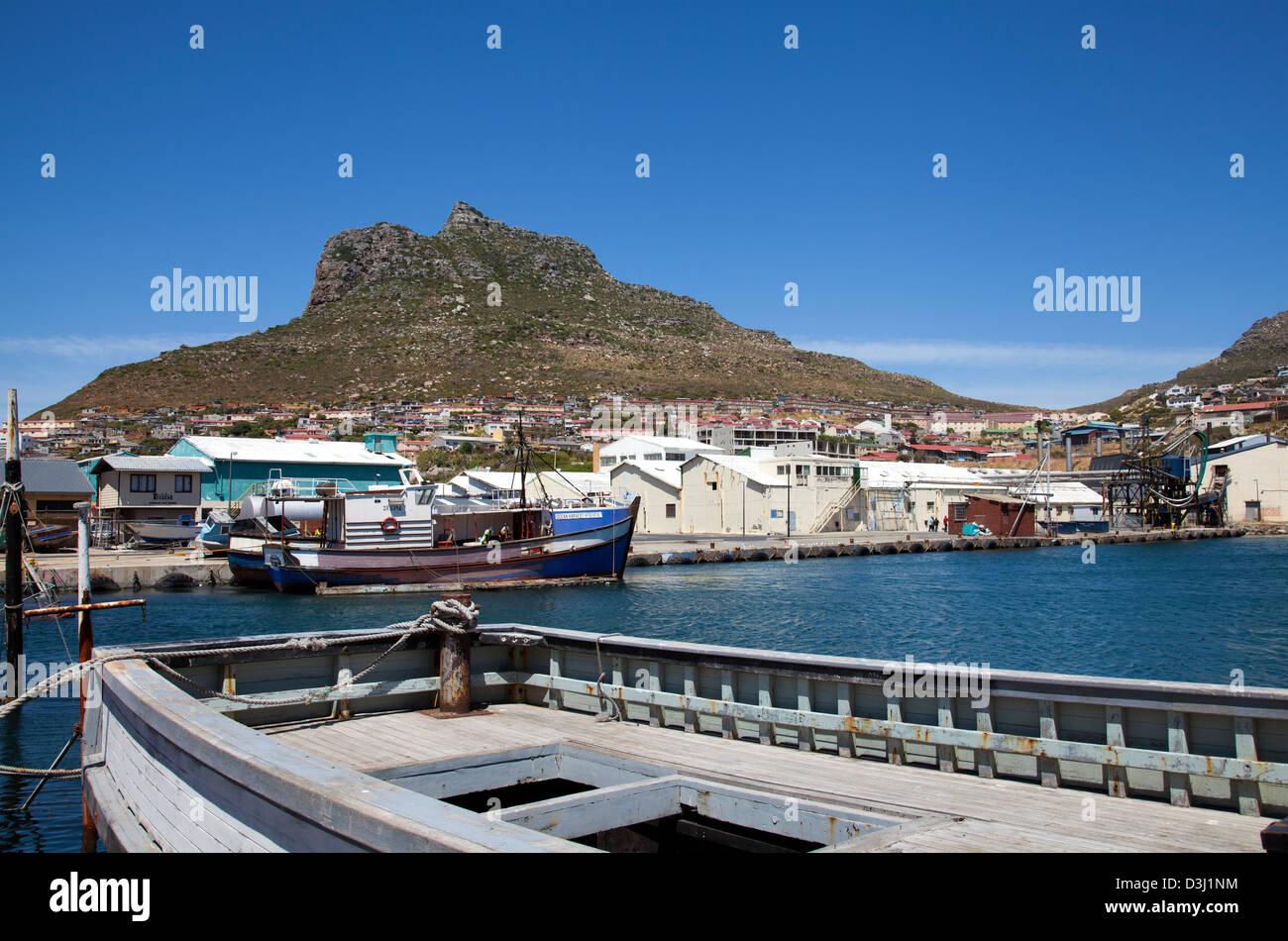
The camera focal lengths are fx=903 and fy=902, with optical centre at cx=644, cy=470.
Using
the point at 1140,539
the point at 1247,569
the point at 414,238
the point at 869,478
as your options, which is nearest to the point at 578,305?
the point at 414,238

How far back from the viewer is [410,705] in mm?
9148

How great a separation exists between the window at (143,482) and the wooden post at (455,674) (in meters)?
52.2

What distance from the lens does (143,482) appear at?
5350cm

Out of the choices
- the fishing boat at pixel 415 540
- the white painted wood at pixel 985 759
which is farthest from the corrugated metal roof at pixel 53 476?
the white painted wood at pixel 985 759

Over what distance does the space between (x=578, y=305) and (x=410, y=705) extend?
491ft

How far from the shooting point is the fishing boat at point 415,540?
4016cm

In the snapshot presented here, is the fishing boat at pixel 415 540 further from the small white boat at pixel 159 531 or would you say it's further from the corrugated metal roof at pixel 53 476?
the corrugated metal roof at pixel 53 476

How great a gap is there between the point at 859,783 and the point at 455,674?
14.1ft

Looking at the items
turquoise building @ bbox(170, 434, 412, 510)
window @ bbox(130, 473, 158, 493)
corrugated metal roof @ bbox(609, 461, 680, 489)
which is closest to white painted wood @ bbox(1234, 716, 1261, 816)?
turquoise building @ bbox(170, 434, 412, 510)

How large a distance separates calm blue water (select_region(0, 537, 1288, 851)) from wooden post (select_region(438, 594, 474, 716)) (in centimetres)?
483

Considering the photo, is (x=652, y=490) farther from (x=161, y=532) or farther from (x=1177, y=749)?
(x=1177, y=749)

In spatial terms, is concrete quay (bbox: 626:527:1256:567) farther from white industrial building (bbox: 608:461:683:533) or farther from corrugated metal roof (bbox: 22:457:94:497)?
corrugated metal roof (bbox: 22:457:94:497)

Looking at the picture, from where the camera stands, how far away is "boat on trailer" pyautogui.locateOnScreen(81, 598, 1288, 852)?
4762 mm
